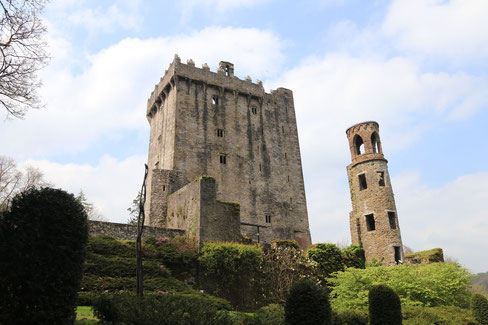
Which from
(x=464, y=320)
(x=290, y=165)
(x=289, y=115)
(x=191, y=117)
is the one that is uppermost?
(x=289, y=115)

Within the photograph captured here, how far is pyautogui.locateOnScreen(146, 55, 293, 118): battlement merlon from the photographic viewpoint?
113 ft

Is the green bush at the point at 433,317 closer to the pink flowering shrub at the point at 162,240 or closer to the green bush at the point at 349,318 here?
the green bush at the point at 349,318

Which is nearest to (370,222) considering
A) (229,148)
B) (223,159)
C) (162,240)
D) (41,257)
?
(223,159)

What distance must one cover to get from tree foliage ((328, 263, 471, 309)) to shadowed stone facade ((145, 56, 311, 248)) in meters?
11.8

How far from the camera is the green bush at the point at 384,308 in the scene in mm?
13280

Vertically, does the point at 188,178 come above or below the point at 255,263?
above

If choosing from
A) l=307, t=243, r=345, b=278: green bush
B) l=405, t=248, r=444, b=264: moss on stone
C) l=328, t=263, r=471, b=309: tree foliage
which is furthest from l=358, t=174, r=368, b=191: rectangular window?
l=328, t=263, r=471, b=309: tree foliage

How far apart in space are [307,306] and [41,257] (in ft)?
21.9

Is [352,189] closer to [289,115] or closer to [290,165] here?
[290,165]

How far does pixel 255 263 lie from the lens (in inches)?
846

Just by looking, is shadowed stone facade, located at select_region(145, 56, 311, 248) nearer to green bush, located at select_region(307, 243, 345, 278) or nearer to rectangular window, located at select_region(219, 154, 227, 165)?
rectangular window, located at select_region(219, 154, 227, 165)

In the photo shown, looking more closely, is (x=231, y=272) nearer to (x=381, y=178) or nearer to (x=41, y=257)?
(x=41, y=257)

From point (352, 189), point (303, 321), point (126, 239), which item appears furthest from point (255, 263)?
point (352, 189)

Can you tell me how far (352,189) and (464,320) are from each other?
657 inches
